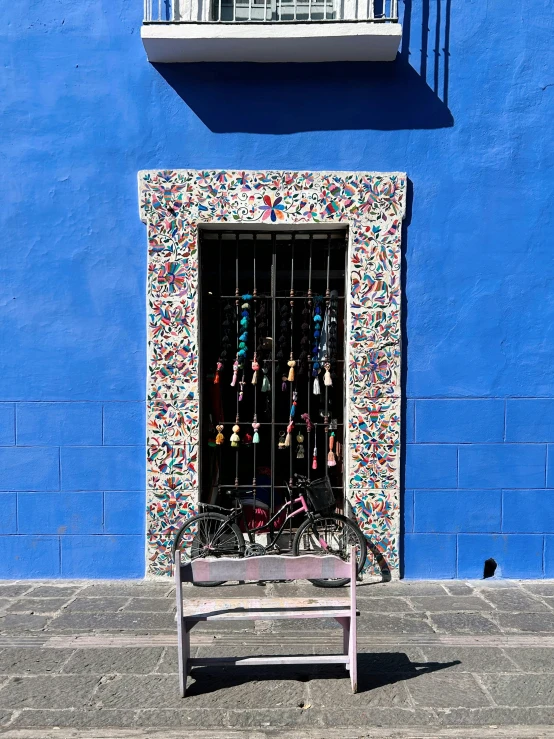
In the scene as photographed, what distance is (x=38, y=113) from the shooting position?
5.86 m

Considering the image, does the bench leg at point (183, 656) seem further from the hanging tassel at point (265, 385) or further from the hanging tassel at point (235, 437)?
the hanging tassel at point (265, 385)

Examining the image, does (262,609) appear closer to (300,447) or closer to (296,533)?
(296,533)

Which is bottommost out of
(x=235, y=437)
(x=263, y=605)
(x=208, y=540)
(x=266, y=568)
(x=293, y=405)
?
(x=208, y=540)

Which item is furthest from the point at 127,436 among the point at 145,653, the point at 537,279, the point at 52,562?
the point at 537,279

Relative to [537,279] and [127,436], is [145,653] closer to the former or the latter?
[127,436]

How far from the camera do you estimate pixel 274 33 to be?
5.60 metres

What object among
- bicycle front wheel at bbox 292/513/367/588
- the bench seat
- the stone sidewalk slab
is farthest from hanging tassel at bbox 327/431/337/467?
the stone sidewalk slab

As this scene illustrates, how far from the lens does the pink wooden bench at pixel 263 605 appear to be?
3.84 meters

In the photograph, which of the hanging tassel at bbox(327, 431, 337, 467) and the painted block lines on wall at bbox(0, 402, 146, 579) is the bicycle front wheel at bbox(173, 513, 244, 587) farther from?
the hanging tassel at bbox(327, 431, 337, 467)

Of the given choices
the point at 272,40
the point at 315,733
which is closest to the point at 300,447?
the point at 315,733

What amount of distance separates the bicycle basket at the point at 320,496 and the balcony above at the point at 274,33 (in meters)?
3.64

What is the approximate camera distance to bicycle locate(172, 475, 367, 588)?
5.73 metres

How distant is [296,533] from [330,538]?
36 centimetres

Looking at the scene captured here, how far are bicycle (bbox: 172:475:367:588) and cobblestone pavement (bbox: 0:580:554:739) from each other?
1.16 feet
